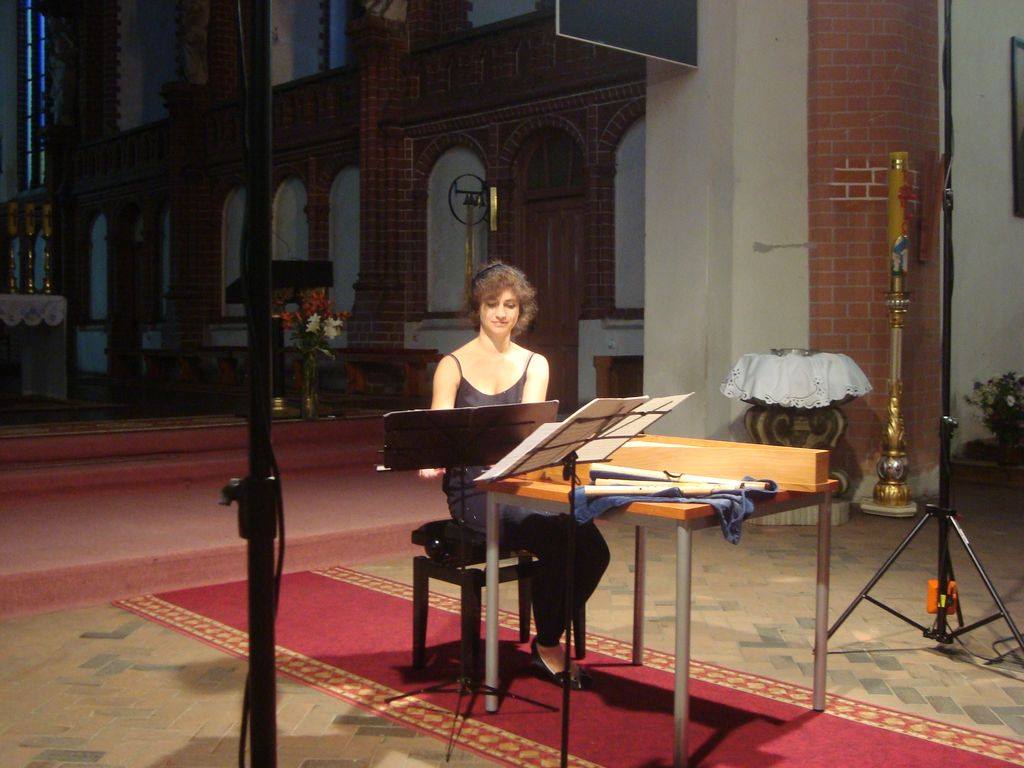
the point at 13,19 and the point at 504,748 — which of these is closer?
the point at 504,748

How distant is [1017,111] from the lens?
356 inches

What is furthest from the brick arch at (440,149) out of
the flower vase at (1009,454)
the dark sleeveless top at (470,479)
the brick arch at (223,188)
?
the dark sleeveless top at (470,479)

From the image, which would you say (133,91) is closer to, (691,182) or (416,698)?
(691,182)

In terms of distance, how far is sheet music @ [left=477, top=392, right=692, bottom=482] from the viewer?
2.77m

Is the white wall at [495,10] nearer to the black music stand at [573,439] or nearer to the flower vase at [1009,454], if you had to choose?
the flower vase at [1009,454]

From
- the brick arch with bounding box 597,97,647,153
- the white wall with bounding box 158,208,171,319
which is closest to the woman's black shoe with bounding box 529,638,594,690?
the brick arch with bounding box 597,97,647,153

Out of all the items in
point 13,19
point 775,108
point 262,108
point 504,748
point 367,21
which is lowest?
point 504,748

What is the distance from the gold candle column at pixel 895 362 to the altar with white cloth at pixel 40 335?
682 centimetres

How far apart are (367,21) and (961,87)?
23.2 feet

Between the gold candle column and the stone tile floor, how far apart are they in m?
1.08

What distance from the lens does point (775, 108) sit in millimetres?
7066

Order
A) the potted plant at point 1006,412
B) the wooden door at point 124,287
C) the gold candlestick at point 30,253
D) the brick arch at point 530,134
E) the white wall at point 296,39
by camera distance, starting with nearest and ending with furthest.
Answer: the potted plant at point 1006,412 → the gold candlestick at point 30,253 → the brick arch at point 530,134 → the white wall at point 296,39 → the wooden door at point 124,287

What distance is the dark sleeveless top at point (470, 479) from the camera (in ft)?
12.0

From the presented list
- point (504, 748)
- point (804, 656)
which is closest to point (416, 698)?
point (504, 748)
